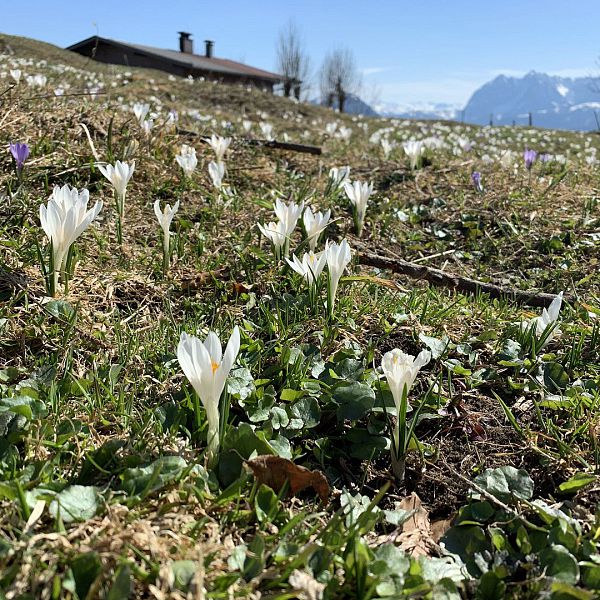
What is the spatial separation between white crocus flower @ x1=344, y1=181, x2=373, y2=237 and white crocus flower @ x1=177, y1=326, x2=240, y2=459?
76.0 inches

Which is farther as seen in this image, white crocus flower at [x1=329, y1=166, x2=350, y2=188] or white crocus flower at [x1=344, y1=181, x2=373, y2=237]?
white crocus flower at [x1=329, y1=166, x2=350, y2=188]

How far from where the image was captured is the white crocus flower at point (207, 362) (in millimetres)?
1378

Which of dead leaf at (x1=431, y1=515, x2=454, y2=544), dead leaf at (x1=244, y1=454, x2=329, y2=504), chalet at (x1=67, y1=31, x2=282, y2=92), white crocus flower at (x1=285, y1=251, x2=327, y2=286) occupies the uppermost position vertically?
chalet at (x1=67, y1=31, x2=282, y2=92)

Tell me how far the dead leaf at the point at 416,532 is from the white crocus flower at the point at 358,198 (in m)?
1.96

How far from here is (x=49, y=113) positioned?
3762mm

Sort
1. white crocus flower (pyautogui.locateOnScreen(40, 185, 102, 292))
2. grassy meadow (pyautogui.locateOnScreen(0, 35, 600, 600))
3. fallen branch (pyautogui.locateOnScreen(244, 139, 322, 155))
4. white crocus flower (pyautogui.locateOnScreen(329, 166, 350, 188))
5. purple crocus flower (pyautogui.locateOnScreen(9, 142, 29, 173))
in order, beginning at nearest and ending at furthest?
grassy meadow (pyautogui.locateOnScreen(0, 35, 600, 600)) < white crocus flower (pyautogui.locateOnScreen(40, 185, 102, 292)) < purple crocus flower (pyautogui.locateOnScreen(9, 142, 29, 173)) < white crocus flower (pyautogui.locateOnScreen(329, 166, 350, 188)) < fallen branch (pyautogui.locateOnScreen(244, 139, 322, 155))

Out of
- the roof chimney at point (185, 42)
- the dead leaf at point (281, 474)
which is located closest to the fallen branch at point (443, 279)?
the dead leaf at point (281, 474)

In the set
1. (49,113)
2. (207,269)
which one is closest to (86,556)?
(207,269)

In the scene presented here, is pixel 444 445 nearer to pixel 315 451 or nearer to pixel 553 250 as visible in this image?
pixel 315 451

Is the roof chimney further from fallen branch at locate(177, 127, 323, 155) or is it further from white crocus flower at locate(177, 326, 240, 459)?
white crocus flower at locate(177, 326, 240, 459)

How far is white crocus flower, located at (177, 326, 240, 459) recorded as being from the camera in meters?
1.38

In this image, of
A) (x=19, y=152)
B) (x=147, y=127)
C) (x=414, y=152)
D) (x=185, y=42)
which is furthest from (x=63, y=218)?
(x=185, y=42)

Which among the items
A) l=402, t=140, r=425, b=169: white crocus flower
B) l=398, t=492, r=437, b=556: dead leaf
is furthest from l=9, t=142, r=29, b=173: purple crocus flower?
l=402, t=140, r=425, b=169: white crocus flower

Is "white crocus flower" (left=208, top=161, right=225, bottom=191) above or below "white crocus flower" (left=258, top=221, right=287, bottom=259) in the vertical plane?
above
